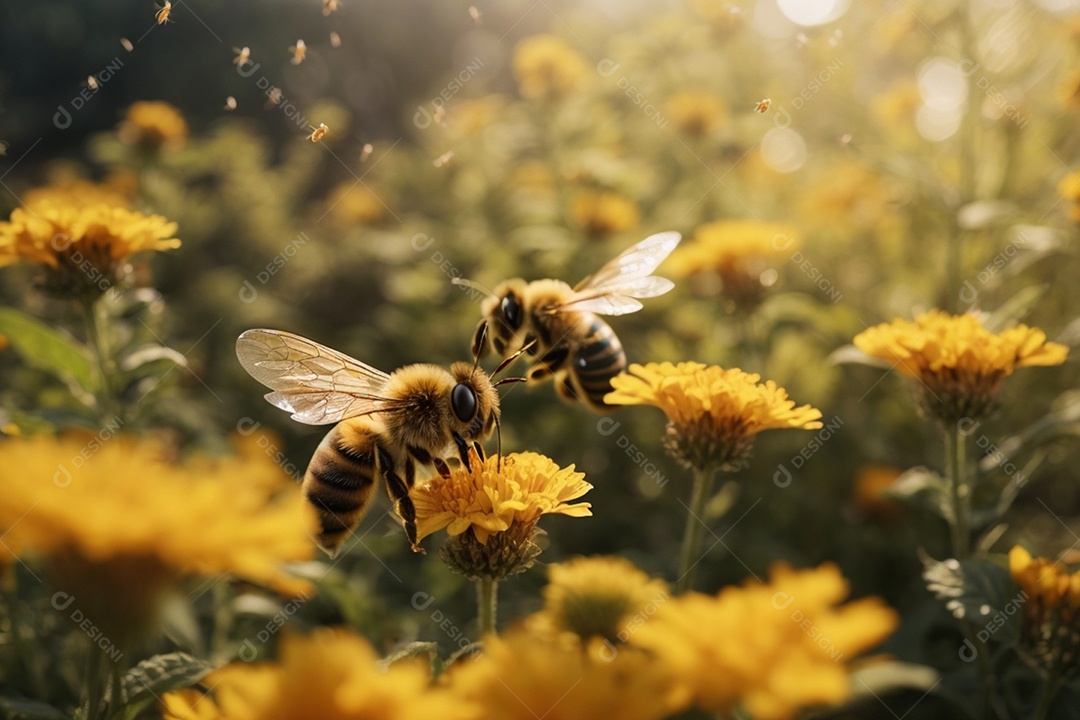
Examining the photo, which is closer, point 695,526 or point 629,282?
point 695,526

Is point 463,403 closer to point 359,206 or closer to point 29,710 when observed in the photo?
point 29,710

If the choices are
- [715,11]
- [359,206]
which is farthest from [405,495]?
[359,206]

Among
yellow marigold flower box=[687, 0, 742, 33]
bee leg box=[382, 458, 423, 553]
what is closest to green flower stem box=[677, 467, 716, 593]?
bee leg box=[382, 458, 423, 553]

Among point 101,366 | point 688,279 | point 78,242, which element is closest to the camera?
point 78,242

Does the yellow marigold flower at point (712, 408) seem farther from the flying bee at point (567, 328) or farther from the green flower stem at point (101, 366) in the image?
the green flower stem at point (101, 366)

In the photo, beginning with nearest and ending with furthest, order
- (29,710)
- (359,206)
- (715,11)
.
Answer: (29,710), (715,11), (359,206)

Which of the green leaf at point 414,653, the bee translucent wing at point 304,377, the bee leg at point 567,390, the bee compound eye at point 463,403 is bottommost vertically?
the green leaf at point 414,653

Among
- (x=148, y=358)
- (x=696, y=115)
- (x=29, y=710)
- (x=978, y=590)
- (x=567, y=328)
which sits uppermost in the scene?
(x=696, y=115)

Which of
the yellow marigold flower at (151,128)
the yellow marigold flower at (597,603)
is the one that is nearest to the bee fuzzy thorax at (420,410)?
the yellow marigold flower at (597,603)

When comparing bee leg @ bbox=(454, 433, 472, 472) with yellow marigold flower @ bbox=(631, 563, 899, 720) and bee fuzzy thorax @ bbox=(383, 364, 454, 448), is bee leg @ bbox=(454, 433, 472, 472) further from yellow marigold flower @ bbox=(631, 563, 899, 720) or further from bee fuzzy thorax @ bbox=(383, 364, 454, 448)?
yellow marigold flower @ bbox=(631, 563, 899, 720)
